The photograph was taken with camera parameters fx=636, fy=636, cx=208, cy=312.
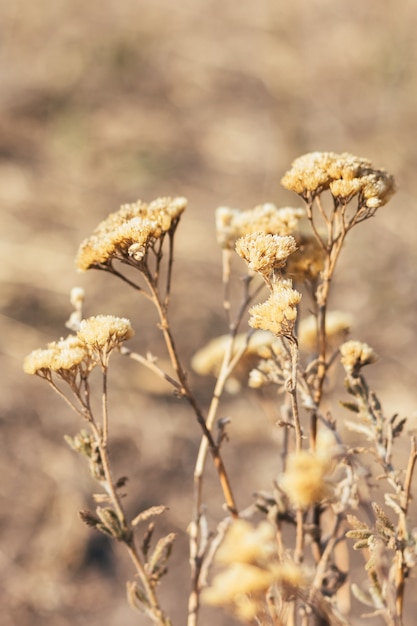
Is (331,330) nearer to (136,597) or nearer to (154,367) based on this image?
(154,367)

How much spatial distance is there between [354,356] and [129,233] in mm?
335

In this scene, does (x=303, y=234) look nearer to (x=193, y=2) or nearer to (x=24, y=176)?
(x=24, y=176)

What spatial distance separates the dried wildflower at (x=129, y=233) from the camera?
0.79 meters

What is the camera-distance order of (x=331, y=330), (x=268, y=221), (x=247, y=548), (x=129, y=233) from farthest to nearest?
(x=331, y=330) < (x=268, y=221) < (x=129, y=233) < (x=247, y=548)

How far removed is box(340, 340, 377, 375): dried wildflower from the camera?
84 centimetres

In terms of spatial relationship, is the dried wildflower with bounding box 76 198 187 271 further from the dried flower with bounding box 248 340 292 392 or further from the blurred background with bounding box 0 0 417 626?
the blurred background with bounding box 0 0 417 626

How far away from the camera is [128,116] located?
4789mm

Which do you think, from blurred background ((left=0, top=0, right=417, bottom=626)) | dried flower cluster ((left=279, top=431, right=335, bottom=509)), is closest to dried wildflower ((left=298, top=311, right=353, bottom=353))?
dried flower cluster ((left=279, top=431, right=335, bottom=509))

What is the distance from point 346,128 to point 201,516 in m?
4.12

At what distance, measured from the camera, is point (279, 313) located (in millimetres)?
676

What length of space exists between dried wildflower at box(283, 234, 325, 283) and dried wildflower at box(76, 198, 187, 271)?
0.57ft

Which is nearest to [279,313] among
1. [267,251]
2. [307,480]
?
[267,251]

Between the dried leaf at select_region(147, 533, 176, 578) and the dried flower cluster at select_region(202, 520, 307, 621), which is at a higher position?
the dried leaf at select_region(147, 533, 176, 578)

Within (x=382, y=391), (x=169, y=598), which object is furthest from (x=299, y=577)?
(x=382, y=391)
